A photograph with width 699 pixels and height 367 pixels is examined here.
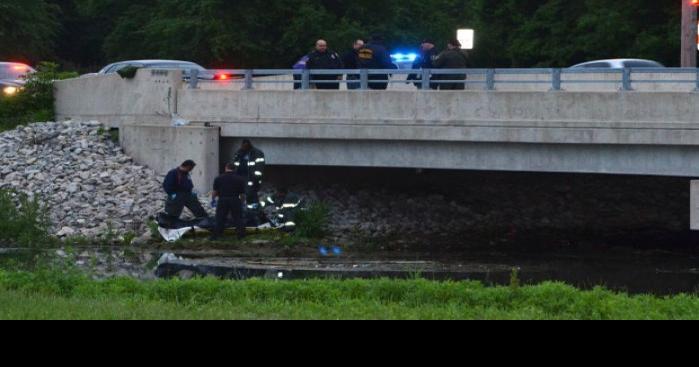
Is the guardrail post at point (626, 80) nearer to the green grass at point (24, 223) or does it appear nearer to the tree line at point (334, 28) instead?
the green grass at point (24, 223)

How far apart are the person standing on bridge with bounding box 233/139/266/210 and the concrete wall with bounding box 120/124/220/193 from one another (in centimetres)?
109

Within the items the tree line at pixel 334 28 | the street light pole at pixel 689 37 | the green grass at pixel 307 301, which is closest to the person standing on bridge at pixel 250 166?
the street light pole at pixel 689 37

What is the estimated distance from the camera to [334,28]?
2143 inches

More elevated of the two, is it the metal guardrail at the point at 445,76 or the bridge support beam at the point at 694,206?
the metal guardrail at the point at 445,76

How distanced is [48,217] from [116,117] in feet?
15.1

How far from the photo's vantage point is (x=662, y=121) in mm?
22734

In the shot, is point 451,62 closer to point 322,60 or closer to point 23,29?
point 322,60

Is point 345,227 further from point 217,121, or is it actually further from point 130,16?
point 130,16

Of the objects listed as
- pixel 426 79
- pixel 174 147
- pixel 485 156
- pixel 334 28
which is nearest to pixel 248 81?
pixel 174 147

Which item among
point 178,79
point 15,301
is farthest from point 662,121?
point 15,301

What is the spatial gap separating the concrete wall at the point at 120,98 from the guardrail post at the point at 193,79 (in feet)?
0.93

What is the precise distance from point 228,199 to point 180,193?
3.95 ft

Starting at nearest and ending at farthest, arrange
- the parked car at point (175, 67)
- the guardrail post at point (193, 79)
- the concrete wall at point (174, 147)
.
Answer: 1. the concrete wall at point (174, 147)
2. the guardrail post at point (193, 79)
3. the parked car at point (175, 67)

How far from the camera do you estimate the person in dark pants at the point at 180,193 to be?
25625 millimetres
